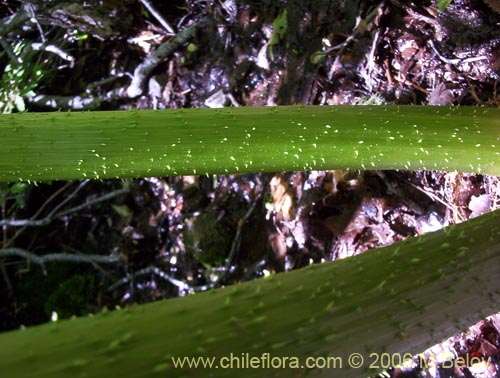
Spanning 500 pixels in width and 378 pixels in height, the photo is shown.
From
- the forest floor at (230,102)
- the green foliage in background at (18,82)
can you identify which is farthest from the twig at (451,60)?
the green foliage in background at (18,82)

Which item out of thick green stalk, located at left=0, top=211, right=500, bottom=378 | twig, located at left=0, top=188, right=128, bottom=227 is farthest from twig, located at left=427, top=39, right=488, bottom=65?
twig, located at left=0, top=188, right=128, bottom=227

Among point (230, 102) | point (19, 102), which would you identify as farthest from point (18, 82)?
point (230, 102)

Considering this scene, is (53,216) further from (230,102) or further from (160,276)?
(230,102)

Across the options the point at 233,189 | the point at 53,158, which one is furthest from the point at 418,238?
the point at 233,189

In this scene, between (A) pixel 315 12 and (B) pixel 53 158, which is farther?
(A) pixel 315 12

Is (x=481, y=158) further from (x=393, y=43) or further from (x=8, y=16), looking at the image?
(x=8, y=16)

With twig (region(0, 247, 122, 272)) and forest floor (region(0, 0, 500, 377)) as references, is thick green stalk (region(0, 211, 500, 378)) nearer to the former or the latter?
forest floor (region(0, 0, 500, 377))

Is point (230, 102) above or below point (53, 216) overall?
above
